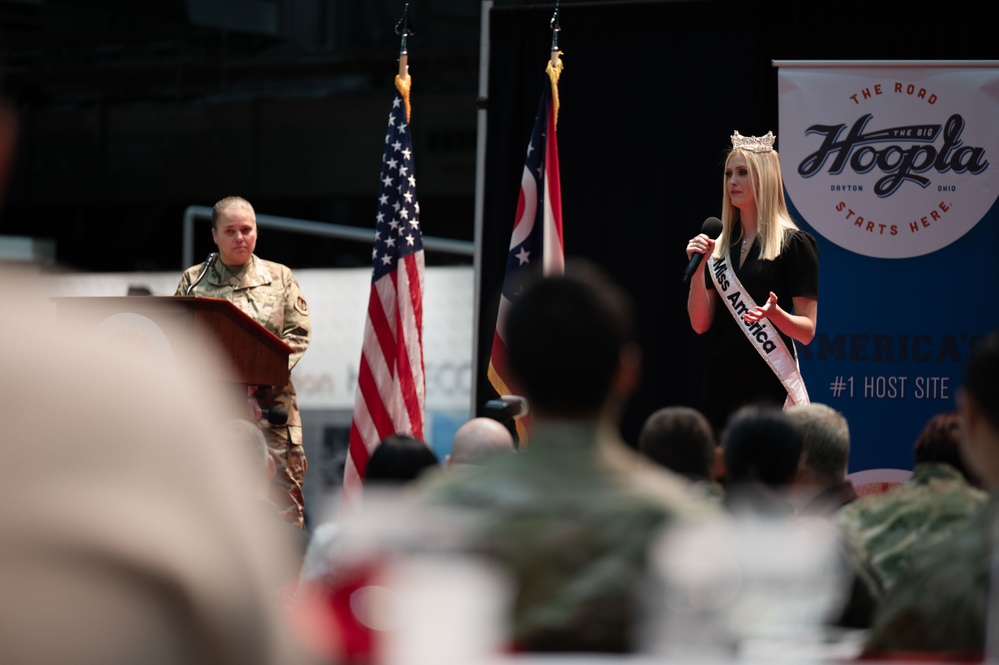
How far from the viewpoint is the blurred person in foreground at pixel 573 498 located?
1.04 meters

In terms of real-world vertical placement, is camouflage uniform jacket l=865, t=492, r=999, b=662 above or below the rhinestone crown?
below

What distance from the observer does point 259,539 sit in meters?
0.42

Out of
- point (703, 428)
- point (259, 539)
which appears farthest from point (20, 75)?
point (259, 539)

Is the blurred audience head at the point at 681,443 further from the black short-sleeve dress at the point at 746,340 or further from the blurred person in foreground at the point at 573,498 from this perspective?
the black short-sleeve dress at the point at 746,340

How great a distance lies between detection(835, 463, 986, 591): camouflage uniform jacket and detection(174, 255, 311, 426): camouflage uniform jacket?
11.3 feet

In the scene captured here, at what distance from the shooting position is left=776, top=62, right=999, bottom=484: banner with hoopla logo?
5414 mm

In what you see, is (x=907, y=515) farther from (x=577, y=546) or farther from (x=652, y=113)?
(x=652, y=113)

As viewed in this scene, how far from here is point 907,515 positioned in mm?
2326

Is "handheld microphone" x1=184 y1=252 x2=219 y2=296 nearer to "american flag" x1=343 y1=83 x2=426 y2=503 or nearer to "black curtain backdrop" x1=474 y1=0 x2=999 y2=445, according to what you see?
"american flag" x1=343 y1=83 x2=426 y2=503

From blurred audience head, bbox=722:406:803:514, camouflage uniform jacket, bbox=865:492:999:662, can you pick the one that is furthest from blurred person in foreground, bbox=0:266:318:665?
blurred audience head, bbox=722:406:803:514

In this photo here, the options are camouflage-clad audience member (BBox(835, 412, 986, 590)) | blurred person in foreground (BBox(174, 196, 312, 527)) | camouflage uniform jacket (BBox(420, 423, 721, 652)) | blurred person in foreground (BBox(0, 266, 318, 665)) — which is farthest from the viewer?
blurred person in foreground (BBox(174, 196, 312, 527))

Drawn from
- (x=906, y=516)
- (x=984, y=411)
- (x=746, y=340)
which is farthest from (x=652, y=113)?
(x=984, y=411)

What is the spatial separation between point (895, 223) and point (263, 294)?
2662 millimetres

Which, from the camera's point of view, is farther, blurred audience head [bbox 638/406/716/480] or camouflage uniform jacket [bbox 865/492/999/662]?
blurred audience head [bbox 638/406/716/480]
